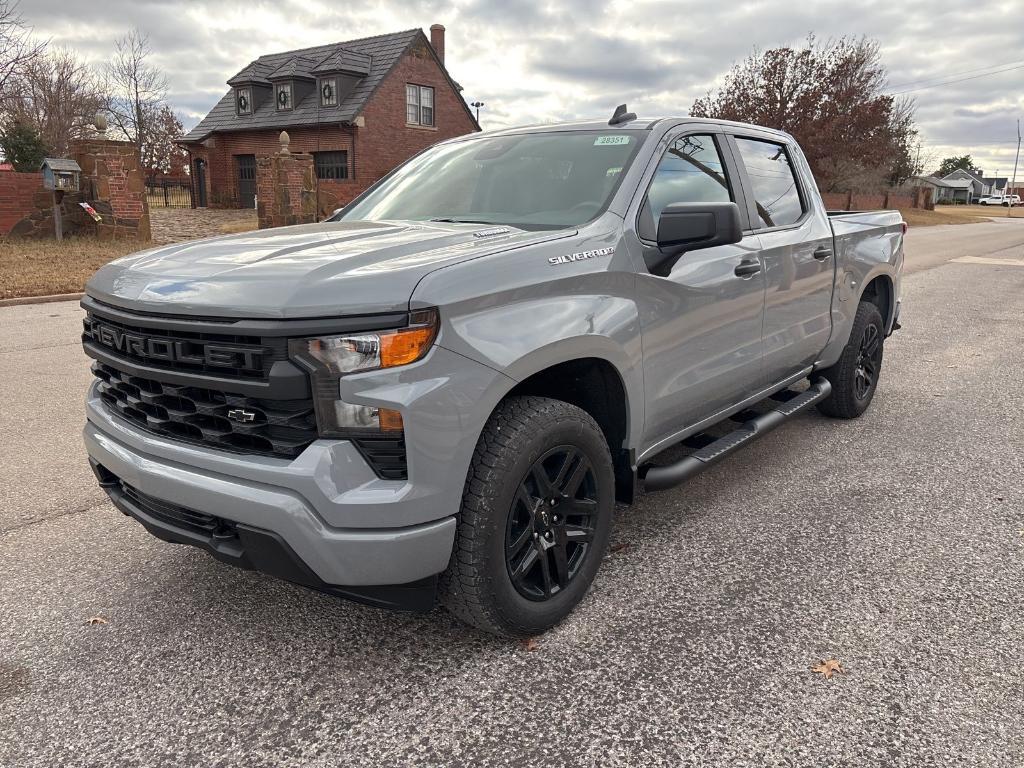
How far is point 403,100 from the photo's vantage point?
34.0 metres

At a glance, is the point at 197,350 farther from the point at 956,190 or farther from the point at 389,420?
the point at 956,190

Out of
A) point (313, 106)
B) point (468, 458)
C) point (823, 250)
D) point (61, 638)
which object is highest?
point (313, 106)

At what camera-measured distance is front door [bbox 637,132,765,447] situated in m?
3.21

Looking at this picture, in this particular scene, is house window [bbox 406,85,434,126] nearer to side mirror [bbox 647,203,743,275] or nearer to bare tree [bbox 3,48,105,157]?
bare tree [bbox 3,48,105,157]

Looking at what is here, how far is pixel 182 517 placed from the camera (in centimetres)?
257

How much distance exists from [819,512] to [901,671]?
138cm

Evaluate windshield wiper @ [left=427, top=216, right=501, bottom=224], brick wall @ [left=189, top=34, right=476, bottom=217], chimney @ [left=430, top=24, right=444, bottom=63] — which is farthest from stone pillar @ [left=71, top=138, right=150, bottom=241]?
chimney @ [left=430, top=24, right=444, bottom=63]

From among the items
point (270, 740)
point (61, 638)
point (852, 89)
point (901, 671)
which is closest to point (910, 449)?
point (901, 671)

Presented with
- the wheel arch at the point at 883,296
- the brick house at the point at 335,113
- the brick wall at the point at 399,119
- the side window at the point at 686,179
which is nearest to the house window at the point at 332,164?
the brick house at the point at 335,113

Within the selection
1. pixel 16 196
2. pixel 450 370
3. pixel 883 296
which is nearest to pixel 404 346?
pixel 450 370

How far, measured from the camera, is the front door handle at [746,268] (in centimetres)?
371

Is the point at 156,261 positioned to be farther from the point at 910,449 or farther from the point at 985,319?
the point at 985,319

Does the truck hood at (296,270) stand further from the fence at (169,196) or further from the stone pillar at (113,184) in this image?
the fence at (169,196)

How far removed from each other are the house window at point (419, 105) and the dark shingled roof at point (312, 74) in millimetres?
1706
